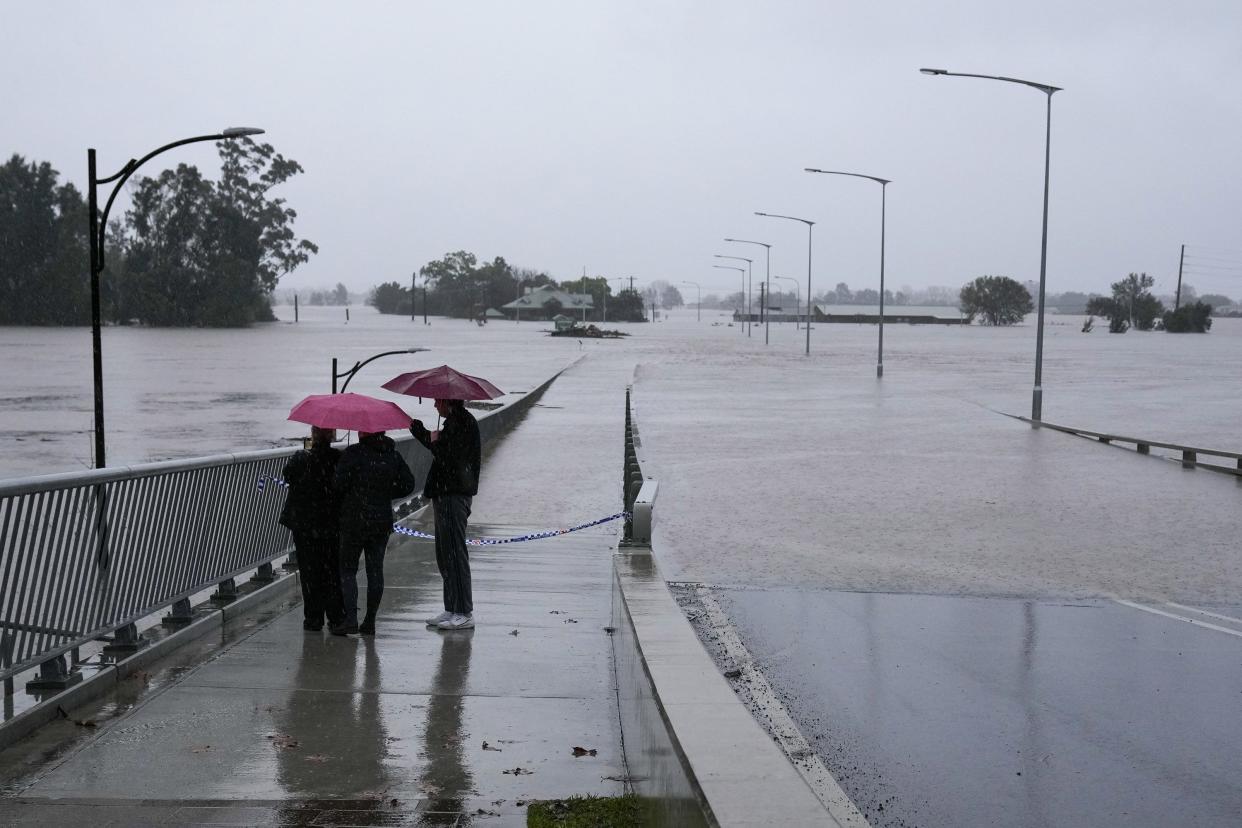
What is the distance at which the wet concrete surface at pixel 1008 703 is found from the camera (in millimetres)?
6738

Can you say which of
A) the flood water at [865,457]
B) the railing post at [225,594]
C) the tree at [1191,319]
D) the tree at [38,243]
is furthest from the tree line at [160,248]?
the railing post at [225,594]

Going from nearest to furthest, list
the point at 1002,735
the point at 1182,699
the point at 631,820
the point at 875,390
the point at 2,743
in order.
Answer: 1. the point at 631,820
2. the point at 2,743
3. the point at 1002,735
4. the point at 1182,699
5. the point at 875,390

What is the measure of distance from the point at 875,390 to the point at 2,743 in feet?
150

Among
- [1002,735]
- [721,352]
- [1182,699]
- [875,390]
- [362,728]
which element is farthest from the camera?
[721,352]

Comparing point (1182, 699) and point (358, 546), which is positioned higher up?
point (358, 546)

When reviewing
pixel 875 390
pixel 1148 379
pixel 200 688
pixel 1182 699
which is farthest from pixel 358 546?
pixel 1148 379

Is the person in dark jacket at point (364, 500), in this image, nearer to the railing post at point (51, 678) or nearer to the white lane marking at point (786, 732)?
the railing post at point (51, 678)

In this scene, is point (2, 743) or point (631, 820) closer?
point (631, 820)

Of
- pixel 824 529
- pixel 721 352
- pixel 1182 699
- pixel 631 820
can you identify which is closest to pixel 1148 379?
pixel 721 352

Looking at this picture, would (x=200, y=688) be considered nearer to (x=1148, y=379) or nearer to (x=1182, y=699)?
(x=1182, y=699)

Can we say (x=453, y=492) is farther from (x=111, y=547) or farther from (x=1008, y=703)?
(x=1008, y=703)

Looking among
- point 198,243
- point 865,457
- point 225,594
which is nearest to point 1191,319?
point 198,243

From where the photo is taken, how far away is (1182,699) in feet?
28.8

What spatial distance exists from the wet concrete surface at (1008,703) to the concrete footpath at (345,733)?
150 cm
